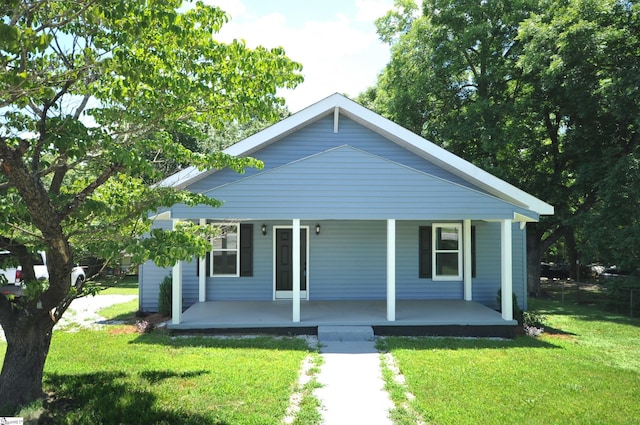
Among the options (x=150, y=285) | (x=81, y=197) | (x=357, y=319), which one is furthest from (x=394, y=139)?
(x=81, y=197)

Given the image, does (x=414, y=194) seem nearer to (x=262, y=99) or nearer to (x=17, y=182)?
(x=262, y=99)

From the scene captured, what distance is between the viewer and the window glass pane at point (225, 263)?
39.6 ft

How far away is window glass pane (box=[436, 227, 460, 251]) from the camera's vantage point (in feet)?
40.6

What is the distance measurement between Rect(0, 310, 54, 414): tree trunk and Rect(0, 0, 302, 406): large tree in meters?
0.01

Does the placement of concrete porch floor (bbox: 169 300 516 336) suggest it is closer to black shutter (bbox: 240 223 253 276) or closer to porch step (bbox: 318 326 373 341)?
porch step (bbox: 318 326 373 341)

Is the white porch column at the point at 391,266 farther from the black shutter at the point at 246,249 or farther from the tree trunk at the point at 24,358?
the tree trunk at the point at 24,358

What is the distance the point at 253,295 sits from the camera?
12.1 meters

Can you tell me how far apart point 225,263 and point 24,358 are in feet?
23.1

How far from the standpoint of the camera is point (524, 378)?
653 cm

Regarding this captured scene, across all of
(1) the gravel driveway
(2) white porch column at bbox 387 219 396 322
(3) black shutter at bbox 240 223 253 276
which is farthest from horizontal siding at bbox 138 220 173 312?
(2) white porch column at bbox 387 219 396 322

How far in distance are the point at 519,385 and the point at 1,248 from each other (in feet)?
22.5

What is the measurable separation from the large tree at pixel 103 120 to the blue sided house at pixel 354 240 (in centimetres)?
388

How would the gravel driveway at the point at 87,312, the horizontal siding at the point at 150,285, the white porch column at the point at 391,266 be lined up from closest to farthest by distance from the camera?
the white porch column at the point at 391,266
the gravel driveway at the point at 87,312
the horizontal siding at the point at 150,285

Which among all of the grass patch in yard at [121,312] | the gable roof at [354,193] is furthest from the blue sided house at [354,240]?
the grass patch in yard at [121,312]
